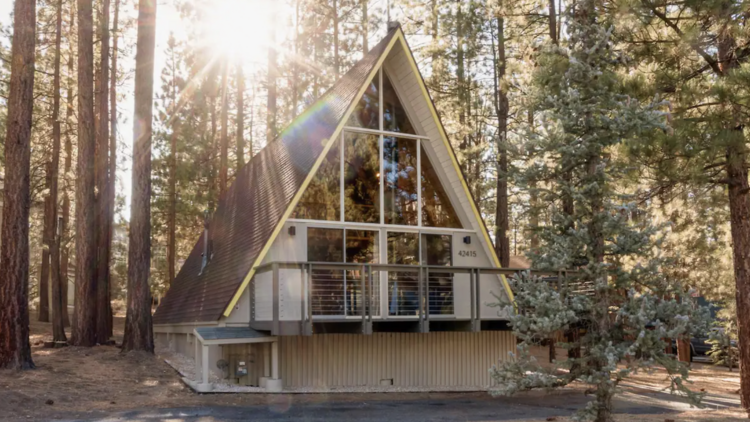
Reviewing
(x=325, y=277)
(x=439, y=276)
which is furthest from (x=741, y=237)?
(x=325, y=277)

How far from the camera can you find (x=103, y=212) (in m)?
21.4

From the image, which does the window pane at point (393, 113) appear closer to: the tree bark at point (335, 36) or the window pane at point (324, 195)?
the window pane at point (324, 195)

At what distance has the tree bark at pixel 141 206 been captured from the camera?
55.6ft

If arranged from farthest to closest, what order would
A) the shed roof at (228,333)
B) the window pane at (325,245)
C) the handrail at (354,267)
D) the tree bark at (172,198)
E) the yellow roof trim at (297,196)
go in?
the tree bark at (172,198), the window pane at (325,245), the yellow roof trim at (297,196), the shed roof at (228,333), the handrail at (354,267)

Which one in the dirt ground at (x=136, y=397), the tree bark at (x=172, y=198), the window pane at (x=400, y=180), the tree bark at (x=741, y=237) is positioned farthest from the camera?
the tree bark at (x=172, y=198)

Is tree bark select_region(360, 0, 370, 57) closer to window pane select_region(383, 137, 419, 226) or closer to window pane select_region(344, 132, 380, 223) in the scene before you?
window pane select_region(383, 137, 419, 226)

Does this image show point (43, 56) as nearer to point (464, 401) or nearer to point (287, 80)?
point (287, 80)

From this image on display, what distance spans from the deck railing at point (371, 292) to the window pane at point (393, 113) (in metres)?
3.32

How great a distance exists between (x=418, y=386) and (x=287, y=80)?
20.5 metres

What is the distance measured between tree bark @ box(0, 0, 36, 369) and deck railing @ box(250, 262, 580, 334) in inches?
174

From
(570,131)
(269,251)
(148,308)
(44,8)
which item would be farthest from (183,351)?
(44,8)

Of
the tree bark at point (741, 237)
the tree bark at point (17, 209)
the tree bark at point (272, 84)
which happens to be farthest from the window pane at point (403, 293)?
the tree bark at point (272, 84)

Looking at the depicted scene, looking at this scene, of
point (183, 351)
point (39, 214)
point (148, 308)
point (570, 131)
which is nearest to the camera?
point (570, 131)

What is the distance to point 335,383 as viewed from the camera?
1419cm
